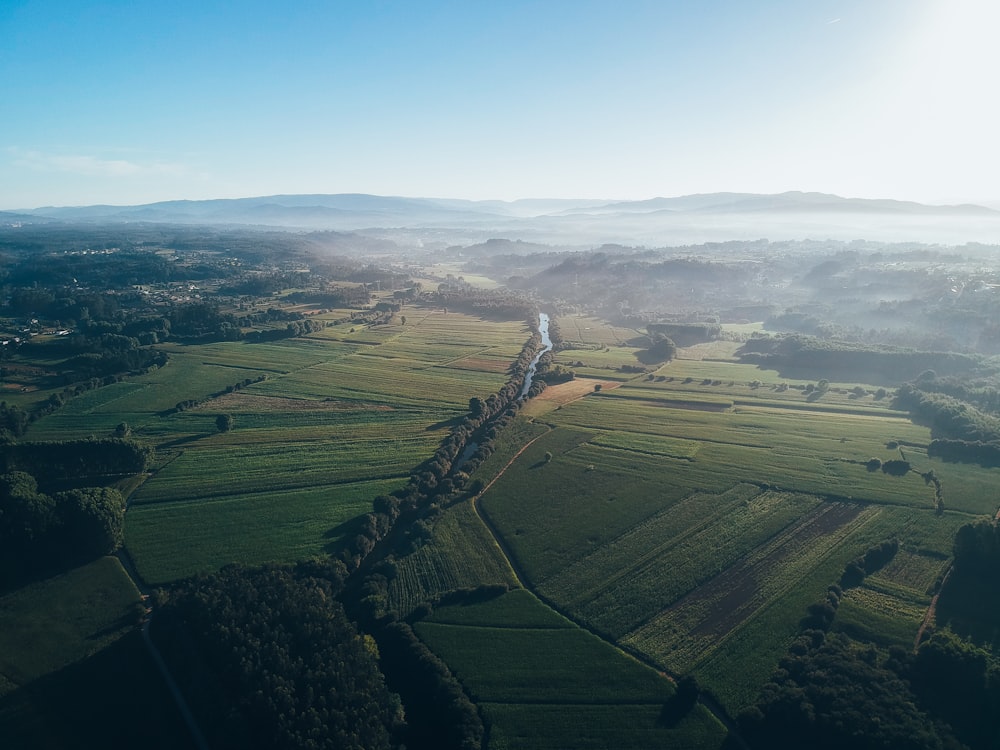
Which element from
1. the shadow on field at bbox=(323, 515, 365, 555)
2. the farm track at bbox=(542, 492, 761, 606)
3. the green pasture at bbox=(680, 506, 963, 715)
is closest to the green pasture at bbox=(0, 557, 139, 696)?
the shadow on field at bbox=(323, 515, 365, 555)

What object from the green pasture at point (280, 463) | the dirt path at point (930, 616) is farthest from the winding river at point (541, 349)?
the dirt path at point (930, 616)

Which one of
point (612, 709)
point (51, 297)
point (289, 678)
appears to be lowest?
point (612, 709)

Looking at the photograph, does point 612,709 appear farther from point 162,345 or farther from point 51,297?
point 51,297

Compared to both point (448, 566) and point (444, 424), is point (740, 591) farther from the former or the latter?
point (444, 424)

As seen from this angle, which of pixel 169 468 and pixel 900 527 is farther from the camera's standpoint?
pixel 169 468

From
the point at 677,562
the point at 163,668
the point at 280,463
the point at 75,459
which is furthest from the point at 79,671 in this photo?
the point at 677,562

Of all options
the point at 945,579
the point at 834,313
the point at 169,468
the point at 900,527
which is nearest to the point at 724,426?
the point at 900,527
